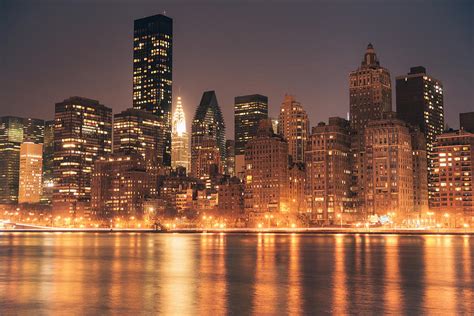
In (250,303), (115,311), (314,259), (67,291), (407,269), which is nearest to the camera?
(115,311)

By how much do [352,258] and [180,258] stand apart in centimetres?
2625

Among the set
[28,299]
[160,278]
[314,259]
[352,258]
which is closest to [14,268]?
[160,278]

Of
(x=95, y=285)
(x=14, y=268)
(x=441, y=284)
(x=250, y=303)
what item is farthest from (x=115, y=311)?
(x=14, y=268)

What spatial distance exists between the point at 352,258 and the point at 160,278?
41.0 meters

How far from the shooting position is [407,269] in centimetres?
8338

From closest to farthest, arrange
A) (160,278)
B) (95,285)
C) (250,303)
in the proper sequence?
(250,303), (95,285), (160,278)

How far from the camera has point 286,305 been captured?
50406 millimetres

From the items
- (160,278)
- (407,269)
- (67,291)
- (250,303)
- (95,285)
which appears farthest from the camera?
(407,269)

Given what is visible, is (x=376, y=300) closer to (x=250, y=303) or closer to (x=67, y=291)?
(x=250, y=303)

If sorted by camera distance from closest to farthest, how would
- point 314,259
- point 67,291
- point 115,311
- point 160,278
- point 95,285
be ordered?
point 115,311 → point 67,291 → point 95,285 → point 160,278 → point 314,259

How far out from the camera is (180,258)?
103 meters

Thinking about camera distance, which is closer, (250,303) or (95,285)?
(250,303)

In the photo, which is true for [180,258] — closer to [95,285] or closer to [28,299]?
[95,285]

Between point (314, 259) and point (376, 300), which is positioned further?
point (314, 259)
